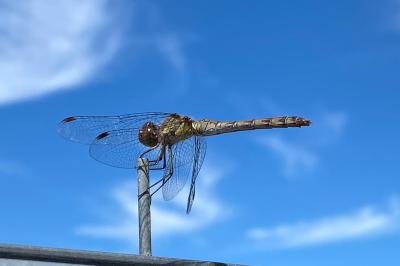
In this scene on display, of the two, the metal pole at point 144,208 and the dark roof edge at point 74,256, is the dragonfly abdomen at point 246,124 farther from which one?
the dark roof edge at point 74,256

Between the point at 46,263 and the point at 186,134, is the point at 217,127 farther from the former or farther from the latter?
the point at 46,263

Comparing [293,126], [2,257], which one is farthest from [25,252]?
[293,126]

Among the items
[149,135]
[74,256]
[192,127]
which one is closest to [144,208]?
[74,256]

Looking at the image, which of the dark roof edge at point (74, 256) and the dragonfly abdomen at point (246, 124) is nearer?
the dark roof edge at point (74, 256)

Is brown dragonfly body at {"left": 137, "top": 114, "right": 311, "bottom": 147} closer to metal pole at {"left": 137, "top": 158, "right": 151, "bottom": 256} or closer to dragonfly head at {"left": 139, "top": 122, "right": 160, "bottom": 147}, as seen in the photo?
dragonfly head at {"left": 139, "top": 122, "right": 160, "bottom": 147}

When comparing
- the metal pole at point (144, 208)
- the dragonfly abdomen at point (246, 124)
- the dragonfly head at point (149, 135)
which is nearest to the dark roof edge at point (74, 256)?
the metal pole at point (144, 208)

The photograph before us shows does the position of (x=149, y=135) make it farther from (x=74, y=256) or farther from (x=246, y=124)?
(x=74, y=256)

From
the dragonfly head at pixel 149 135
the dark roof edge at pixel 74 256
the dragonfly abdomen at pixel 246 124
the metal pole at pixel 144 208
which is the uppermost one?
the dragonfly abdomen at pixel 246 124
